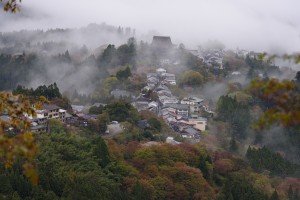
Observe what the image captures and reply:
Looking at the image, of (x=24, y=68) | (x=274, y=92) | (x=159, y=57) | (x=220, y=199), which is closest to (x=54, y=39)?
(x=24, y=68)

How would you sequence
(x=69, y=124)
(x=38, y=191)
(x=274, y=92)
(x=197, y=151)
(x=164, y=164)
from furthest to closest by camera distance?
(x=69, y=124), (x=197, y=151), (x=164, y=164), (x=38, y=191), (x=274, y=92)

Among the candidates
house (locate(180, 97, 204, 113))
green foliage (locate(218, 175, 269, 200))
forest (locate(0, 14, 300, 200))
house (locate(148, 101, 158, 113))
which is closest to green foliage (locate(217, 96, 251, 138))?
forest (locate(0, 14, 300, 200))

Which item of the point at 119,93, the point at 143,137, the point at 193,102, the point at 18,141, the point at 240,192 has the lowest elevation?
the point at 240,192

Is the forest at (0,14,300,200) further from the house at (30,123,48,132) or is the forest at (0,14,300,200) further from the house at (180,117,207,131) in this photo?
the house at (180,117,207,131)

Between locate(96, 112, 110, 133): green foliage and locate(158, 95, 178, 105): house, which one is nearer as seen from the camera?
locate(96, 112, 110, 133): green foliage

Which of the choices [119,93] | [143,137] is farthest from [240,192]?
[119,93]

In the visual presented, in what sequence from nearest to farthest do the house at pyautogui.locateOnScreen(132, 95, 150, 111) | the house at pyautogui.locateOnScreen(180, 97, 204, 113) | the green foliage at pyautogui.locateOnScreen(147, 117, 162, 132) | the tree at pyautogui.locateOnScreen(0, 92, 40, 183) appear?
the tree at pyautogui.locateOnScreen(0, 92, 40, 183) < the green foliage at pyautogui.locateOnScreen(147, 117, 162, 132) < the house at pyautogui.locateOnScreen(132, 95, 150, 111) < the house at pyautogui.locateOnScreen(180, 97, 204, 113)

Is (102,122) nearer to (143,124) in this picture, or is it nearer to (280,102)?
(143,124)

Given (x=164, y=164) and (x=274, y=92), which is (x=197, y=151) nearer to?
(x=164, y=164)

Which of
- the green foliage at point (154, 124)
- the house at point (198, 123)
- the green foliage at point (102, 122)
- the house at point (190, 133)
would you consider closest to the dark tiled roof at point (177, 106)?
the house at point (198, 123)

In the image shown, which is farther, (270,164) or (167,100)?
(167,100)

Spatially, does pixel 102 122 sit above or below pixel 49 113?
below
